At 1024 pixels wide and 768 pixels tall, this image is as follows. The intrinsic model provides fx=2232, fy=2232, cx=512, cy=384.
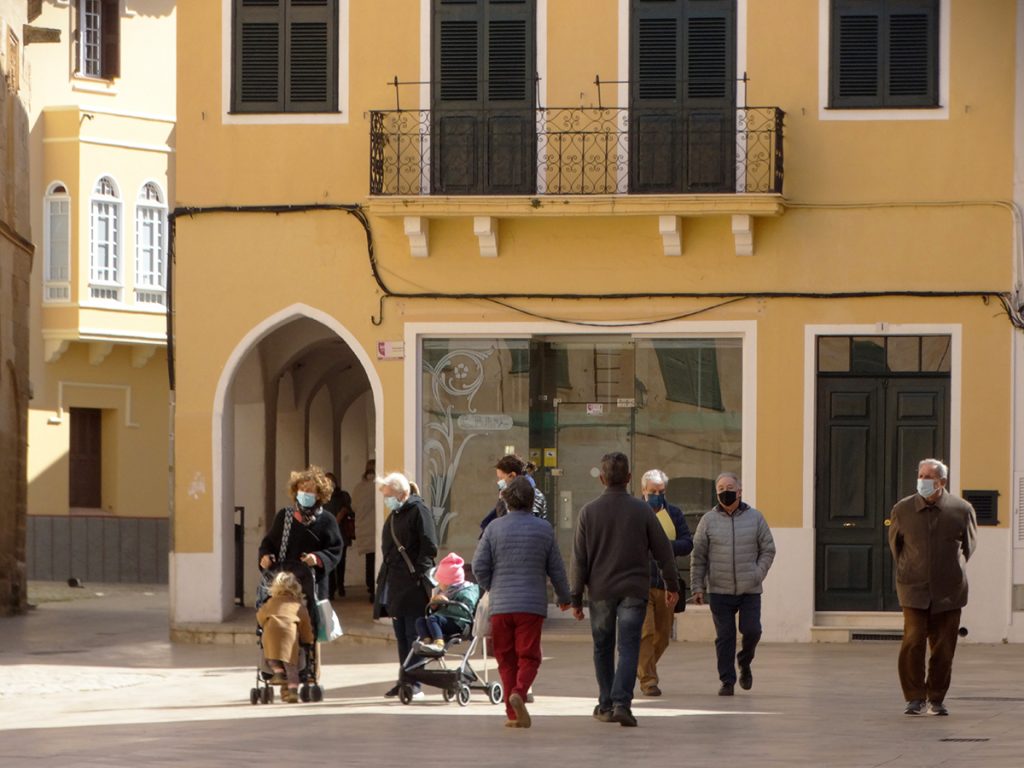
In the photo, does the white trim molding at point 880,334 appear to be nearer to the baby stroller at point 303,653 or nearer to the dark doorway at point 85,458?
the baby stroller at point 303,653

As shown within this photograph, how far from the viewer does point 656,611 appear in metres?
16.9

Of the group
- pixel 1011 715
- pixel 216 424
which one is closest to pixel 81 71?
pixel 216 424

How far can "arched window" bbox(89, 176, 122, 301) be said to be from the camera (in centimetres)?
4041

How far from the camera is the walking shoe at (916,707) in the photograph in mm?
15289

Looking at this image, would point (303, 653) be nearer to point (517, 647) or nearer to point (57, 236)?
point (517, 647)

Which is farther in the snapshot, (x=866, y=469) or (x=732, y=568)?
(x=866, y=469)

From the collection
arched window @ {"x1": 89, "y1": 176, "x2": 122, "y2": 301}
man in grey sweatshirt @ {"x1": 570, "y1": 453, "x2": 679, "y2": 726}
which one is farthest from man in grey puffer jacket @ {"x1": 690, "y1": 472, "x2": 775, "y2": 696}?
arched window @ {"x1": 89, "y1": 176, "x2": 122, "y2": 301}

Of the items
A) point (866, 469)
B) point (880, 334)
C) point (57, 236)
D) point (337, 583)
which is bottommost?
point (337, 583)

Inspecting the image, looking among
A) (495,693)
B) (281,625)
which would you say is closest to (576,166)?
(495,693)

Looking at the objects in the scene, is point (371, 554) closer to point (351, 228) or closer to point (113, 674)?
point (351, 228)

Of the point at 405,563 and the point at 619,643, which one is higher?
the point at 405,563

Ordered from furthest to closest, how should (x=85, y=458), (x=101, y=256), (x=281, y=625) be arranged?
(x=85, y=458), (x=101, y=256), (x=281, y=625)

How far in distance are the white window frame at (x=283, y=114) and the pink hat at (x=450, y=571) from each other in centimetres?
745

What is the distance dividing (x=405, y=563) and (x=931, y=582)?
391 centimetres
